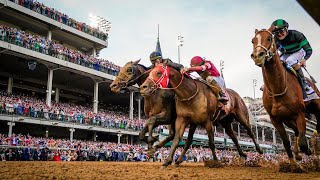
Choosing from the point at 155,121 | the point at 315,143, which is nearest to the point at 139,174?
the point at 155,121

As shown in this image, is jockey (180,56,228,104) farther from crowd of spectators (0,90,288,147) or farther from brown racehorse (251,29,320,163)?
crowd of spectators (0,90,288,147)

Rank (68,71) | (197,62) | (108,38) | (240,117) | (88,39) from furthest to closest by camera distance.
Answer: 1. (108,38)
2. (88,39)
3. (68,71)
4. (240,117)
5. (197,62)

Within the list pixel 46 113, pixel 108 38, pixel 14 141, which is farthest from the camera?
pixel 108 38

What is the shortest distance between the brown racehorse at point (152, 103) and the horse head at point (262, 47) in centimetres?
351

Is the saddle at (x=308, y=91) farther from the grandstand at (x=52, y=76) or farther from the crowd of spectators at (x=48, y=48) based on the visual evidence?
the crowd of spectators at (x=48, y=48)

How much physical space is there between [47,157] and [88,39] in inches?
896

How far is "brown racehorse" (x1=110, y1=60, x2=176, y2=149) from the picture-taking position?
338 inches

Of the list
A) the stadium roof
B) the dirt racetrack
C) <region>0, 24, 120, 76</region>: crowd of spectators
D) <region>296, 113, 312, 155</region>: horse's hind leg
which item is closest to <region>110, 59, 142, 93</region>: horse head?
the dirt racetrack

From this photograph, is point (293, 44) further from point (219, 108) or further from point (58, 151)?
point (58, 151)

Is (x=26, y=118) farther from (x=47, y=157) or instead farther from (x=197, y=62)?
(x=197, y=62)

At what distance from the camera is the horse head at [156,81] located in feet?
24.0

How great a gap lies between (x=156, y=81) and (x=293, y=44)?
357 centimetres

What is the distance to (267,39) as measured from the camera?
6250mm

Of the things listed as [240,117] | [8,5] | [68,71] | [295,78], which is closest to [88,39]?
[68,71]
